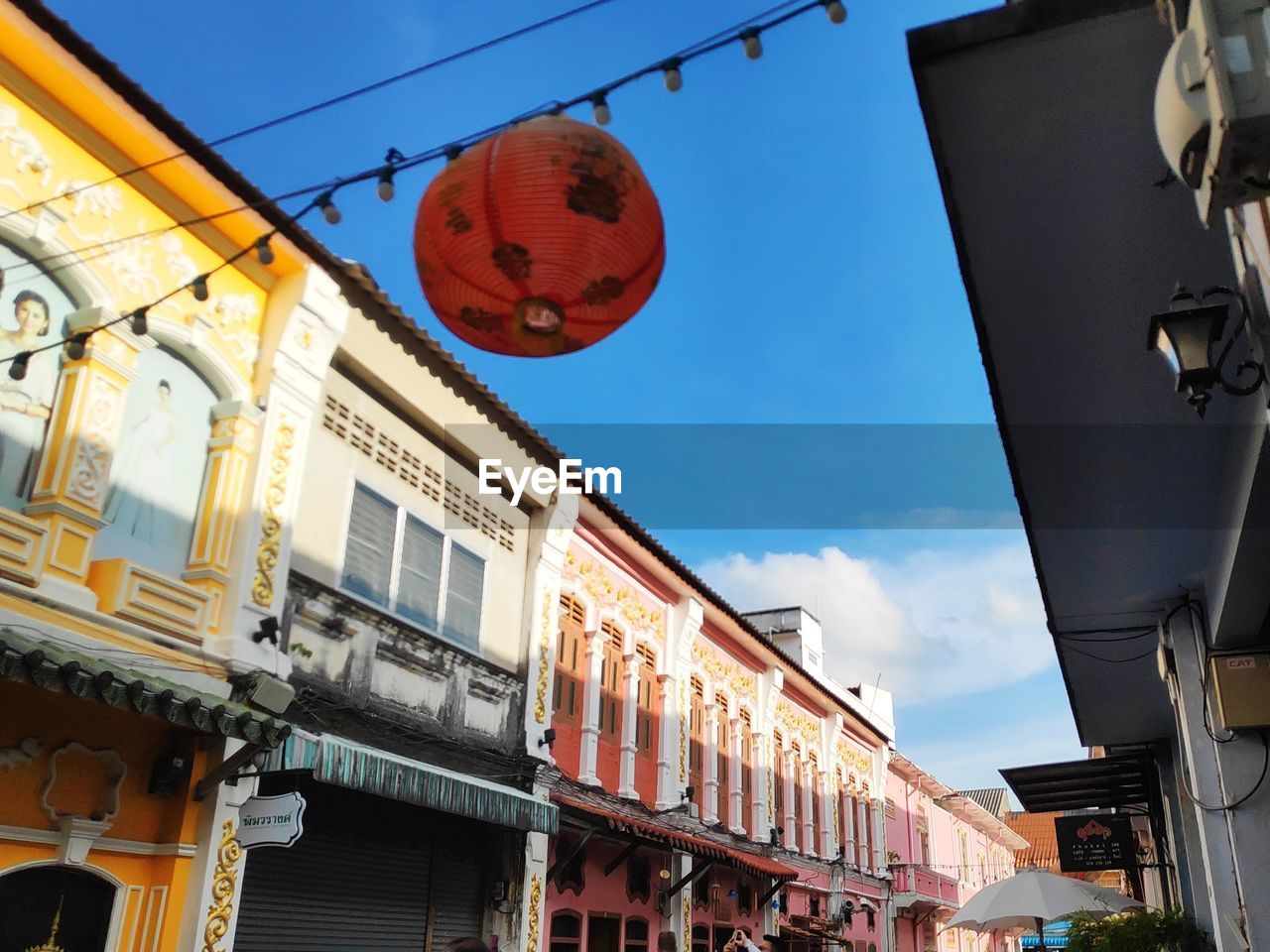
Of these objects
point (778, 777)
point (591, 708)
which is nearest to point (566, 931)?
point (591, 708)

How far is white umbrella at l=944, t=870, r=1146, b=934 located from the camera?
39.6 feet

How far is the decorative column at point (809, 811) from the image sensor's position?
73.1 ft

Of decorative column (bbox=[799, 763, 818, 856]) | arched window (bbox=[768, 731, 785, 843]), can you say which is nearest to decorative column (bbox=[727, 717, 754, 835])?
arched window (bbox=[768, 731, 785, 843])

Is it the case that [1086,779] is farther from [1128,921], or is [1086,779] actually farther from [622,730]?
[622,730]

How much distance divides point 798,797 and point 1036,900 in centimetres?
1034

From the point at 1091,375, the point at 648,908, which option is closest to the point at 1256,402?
the point at 1091,375

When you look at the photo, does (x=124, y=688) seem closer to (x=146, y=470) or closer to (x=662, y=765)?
(x=146, y=470)

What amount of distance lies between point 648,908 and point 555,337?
1210 centimetres

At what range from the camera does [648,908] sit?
1477 cm

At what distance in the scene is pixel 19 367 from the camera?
709 centimetres

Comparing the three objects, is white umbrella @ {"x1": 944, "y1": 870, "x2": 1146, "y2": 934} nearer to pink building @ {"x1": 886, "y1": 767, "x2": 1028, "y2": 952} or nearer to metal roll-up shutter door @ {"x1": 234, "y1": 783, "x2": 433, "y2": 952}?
metal roll-up shutter door @ {"x1": 234, "y1": 783, "x2": 433, "y2": 952}

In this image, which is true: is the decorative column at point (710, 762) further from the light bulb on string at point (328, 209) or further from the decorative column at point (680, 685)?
the light bulb on string at point (328, 209)

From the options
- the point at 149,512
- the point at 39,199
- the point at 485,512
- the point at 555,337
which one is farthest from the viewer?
the point at 485,512

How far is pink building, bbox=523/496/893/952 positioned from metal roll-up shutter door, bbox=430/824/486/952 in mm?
539
